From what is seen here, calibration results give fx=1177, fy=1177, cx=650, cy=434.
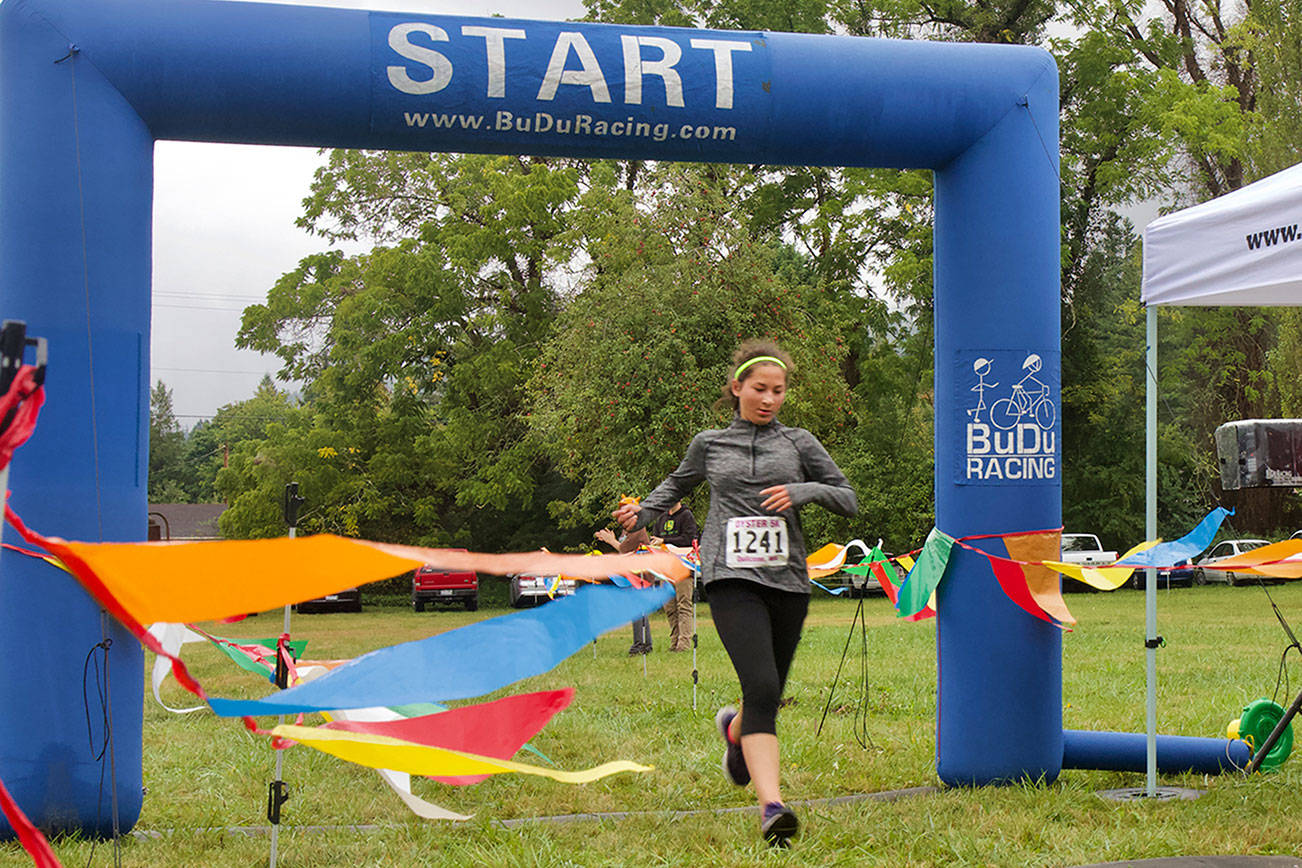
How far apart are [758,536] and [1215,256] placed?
2.33 metres

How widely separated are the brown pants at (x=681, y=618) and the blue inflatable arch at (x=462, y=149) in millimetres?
6289

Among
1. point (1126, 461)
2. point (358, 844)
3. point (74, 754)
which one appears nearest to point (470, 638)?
point (358, 844)

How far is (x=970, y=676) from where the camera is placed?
509cm

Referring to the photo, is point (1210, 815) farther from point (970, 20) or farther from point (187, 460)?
point (187, 460)

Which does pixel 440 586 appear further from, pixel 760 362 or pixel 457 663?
pixel 457 663

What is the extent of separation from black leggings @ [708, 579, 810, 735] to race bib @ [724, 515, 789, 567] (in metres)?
0.08

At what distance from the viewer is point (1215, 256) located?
4859 mm

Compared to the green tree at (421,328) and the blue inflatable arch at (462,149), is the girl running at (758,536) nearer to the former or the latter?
the blue inflatable arch at (462,149)

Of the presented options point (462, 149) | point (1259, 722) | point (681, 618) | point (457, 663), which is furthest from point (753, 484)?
point (681, 618)

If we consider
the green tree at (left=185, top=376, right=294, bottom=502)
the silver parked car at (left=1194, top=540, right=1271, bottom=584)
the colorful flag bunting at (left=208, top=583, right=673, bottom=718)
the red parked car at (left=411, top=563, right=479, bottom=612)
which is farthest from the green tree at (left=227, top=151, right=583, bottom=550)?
the green tree at (left=185, top=376, right=294, bottom=502)

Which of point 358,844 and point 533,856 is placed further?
point 358,844

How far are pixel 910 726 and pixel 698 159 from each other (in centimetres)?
341

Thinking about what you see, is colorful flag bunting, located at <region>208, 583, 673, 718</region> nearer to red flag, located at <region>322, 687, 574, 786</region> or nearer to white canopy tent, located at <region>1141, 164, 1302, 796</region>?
red flag, located at <region>322, 687, 574, 786</region>

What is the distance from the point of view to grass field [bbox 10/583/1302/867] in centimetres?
410
